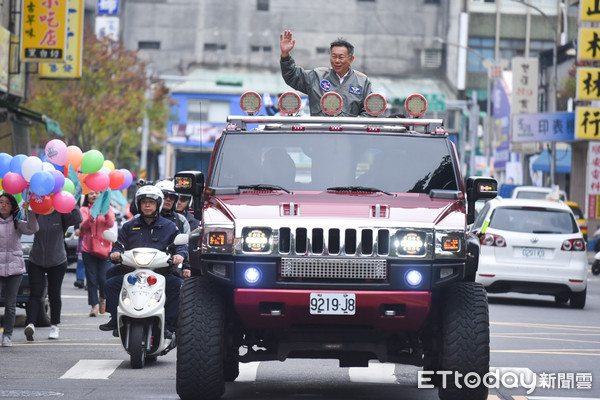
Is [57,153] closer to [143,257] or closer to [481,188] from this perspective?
[143,257]

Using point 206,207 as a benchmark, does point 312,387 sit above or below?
below


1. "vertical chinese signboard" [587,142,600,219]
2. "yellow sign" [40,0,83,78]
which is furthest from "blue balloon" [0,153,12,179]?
"vertical chinese signboard" [587,142,600,219]

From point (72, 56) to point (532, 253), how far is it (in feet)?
57.0

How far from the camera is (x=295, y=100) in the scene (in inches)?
434

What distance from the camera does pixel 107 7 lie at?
237 feet

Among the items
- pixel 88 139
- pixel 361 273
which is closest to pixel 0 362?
pixel 361 273

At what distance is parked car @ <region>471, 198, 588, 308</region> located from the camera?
2181 cm

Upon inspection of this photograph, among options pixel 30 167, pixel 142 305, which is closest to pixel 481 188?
pixel 142 305

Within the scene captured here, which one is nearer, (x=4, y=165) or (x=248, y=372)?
(x=248, y=372)

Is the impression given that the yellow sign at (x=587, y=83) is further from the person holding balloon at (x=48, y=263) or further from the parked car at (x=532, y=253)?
the person holding balloon at (x=48, y=263)

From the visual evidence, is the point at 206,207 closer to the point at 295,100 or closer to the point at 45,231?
the point at 295,100

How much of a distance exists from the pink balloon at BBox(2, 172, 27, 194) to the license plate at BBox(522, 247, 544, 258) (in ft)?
31.3

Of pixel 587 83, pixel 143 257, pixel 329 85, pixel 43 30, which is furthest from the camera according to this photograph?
pixel 587 83

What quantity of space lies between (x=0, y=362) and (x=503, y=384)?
15.7ft
